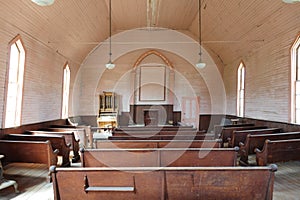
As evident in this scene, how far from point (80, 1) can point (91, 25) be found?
5.83ft

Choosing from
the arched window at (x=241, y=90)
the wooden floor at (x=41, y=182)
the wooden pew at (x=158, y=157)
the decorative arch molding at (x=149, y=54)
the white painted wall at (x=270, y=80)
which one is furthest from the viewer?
the decorative arch molding at (x=149, y=54)

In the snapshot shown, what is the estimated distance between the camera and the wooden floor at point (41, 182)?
126 inches

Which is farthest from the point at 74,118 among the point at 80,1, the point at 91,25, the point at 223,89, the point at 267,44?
the point at 267,44

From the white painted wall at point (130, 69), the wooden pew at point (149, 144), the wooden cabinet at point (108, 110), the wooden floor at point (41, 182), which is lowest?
the wooden floor at point (41, 182)

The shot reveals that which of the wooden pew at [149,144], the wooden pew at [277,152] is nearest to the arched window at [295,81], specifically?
the wooden pew at [277,152]

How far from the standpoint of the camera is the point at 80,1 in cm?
614

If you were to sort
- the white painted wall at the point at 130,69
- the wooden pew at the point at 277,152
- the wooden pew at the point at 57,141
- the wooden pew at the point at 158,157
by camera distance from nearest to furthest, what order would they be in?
the wooden pew at the point at 158,157 → the wooden pew at the point at 277,152 → the wooden pew at the point at 57,141 → the white painted wall at the point at 130,69

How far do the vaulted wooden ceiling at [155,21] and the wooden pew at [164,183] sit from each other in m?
3.96

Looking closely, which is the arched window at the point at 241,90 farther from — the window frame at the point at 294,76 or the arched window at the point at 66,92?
the arched window at the point at 66,92

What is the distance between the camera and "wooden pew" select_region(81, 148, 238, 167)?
10.00 ft

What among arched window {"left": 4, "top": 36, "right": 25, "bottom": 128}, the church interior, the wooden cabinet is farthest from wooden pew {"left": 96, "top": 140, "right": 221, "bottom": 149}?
the wooden cabinet

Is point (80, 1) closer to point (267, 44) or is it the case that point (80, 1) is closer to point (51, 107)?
point (51, 107)

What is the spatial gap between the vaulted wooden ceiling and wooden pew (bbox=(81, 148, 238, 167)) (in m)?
3.51

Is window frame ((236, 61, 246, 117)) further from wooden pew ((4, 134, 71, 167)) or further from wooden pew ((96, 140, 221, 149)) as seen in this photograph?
wooden pew ((4, 134, 71, 167))
